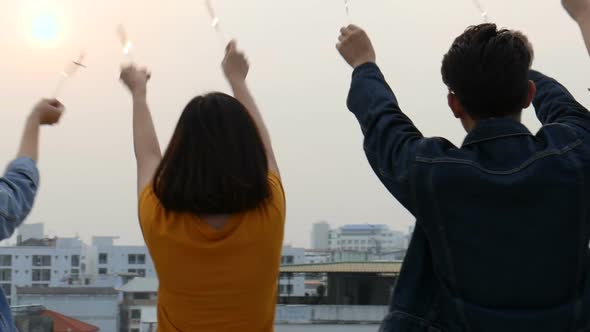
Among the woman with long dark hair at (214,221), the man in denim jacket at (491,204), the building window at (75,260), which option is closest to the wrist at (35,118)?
the woman with long dark hair at (214,221)

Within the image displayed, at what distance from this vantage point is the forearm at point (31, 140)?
2170 mm

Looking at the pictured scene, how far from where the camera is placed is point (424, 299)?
1.72 meters

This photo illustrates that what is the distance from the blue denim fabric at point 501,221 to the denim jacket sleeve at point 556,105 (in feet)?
0.12

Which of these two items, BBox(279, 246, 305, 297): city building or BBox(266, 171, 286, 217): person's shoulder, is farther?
BBox(279, 246, 305, 297): city building

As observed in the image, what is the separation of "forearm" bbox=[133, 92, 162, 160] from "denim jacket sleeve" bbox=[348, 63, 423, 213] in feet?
1.82

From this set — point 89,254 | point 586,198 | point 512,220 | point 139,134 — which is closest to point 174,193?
point 139,134

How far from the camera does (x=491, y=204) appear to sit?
1.65m

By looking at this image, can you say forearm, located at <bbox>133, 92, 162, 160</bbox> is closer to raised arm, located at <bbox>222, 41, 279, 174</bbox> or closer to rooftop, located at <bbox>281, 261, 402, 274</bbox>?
raised arm, located at <bbox>222, 41, 279, 174</bbox>

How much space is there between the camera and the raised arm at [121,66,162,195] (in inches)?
82.5

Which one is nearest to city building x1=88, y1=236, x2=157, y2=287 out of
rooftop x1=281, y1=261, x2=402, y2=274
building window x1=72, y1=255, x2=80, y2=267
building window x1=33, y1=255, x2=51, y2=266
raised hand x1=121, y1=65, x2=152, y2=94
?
building window x1=72, y1=255, x2=80, y2=267

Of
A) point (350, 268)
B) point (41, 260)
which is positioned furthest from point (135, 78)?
point (41, 260)

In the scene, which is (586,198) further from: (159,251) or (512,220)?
(159,251)

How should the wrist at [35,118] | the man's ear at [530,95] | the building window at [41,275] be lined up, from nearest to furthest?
1. the man's ear at [530,95]
2. the wrist at [35,118]
3. the building window at [41,275]

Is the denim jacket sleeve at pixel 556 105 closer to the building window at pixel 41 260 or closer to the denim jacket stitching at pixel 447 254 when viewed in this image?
the denim jacket stitching at pixel 447 254
